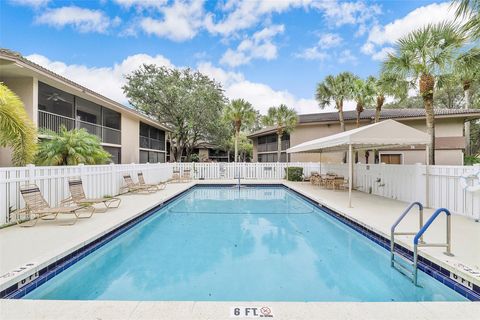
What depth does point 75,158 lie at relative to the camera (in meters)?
9.39

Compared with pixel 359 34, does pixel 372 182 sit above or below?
below

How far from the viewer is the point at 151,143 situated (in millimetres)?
25531

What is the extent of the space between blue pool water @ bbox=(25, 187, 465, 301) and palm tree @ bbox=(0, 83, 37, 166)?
362 centimetres

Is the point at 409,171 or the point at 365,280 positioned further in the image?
the point at 409,171

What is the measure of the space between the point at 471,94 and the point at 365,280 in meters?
39.2

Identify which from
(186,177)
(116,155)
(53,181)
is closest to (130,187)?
(53,181)

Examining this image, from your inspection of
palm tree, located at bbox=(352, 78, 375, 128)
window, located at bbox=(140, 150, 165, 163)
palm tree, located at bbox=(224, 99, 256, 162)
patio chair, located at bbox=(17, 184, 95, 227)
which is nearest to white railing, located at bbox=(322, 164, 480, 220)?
palm tree, located at bbox=(352, 78, 375, 128)

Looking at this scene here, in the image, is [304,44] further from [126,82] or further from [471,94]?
[471,94]

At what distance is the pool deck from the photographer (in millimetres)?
2799

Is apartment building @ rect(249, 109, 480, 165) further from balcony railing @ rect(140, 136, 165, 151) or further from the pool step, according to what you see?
the pool step

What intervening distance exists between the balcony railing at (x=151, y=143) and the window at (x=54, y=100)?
7214 mm

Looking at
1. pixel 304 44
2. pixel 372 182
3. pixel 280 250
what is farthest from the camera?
pixel 304 44
